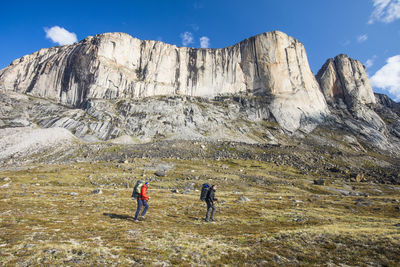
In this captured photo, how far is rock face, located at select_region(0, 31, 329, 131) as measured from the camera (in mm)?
130125

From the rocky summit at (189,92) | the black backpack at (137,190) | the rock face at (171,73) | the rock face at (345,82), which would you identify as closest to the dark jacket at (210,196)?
the black backpack at (137,190)

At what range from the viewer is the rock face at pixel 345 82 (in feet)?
488

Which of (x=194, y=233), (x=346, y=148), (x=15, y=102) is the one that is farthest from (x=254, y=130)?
(x=15, y=102)

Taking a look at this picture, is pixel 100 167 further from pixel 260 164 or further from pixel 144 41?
pixel 144 41

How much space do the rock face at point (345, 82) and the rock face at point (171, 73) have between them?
627 inches

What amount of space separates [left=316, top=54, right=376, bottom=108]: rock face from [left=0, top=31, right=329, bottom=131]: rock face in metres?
15.9

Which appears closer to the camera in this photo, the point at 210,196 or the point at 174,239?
the point at 174,239

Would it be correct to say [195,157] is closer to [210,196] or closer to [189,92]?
[210,196]

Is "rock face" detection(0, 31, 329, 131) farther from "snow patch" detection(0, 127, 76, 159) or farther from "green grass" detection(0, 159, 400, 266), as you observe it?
"green grass" detection(0, 159, 400, 266)

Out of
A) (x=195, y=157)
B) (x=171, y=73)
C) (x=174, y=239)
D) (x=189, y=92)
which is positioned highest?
(x=171, y=73)

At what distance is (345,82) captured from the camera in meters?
153

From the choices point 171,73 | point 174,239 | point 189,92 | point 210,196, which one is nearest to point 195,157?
point 210,196

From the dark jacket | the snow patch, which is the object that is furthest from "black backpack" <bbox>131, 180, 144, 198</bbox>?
the snow patch

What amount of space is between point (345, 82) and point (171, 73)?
13533 centimetres
